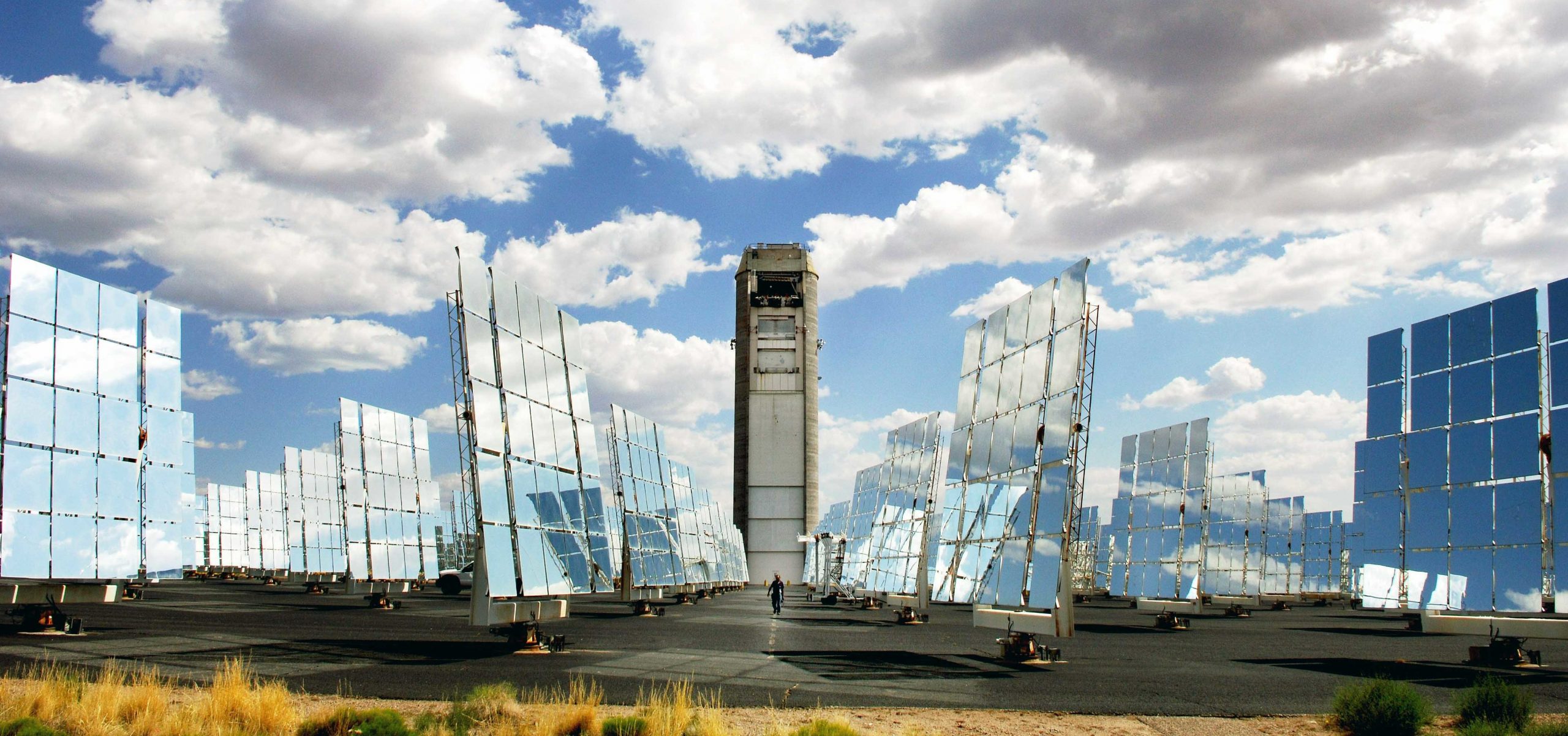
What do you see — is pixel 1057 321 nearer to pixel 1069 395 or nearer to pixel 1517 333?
pixel 1069 395

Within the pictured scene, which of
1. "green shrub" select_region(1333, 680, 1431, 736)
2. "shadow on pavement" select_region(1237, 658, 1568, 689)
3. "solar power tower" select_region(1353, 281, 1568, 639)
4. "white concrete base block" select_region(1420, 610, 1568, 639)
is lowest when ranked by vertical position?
"shadow on pavement" select_region(1237, 658, 1568, 689)

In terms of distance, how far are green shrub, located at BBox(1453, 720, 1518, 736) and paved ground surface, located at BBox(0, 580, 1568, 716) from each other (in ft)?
7.54

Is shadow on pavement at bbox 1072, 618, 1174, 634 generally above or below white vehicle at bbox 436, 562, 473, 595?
above

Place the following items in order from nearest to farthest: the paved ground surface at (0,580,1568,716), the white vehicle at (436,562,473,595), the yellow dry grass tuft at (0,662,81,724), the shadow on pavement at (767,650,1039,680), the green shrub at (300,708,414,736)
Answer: the green shrub at (300,708,414,736) < the yellow dry grass tuft at (0,662,81,724) < the paved ground surface at (0,580,1568,716) < the shadow on pavement at (767,650,1039,680) < the white vehicle at (436,562,473,595)

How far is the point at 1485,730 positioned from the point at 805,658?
35.3 ft

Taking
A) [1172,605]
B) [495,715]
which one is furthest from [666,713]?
[1172,605]

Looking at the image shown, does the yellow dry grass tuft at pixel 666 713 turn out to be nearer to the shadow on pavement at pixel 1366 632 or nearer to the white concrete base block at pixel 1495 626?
the white concrete base block at pixel 1495 626

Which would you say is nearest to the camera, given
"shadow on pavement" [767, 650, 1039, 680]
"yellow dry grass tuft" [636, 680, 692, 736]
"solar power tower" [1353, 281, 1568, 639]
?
"yellow dry grass tuft" [636, 680, 692, 736]

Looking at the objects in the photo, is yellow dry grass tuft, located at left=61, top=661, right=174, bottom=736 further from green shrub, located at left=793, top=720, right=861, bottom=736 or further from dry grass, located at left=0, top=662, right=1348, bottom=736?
green shrub, located at left=793, top=720, right=861, bottom=736

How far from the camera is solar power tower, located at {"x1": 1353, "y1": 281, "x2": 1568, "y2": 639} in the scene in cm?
1922

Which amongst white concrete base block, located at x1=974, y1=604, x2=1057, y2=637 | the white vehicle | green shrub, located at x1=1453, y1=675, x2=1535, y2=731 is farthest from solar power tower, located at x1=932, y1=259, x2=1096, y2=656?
the white vehicle

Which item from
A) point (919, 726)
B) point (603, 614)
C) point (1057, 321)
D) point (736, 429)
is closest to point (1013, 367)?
point (1057, 321)

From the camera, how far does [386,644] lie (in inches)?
777

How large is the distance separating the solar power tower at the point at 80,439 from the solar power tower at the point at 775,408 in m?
54.8
